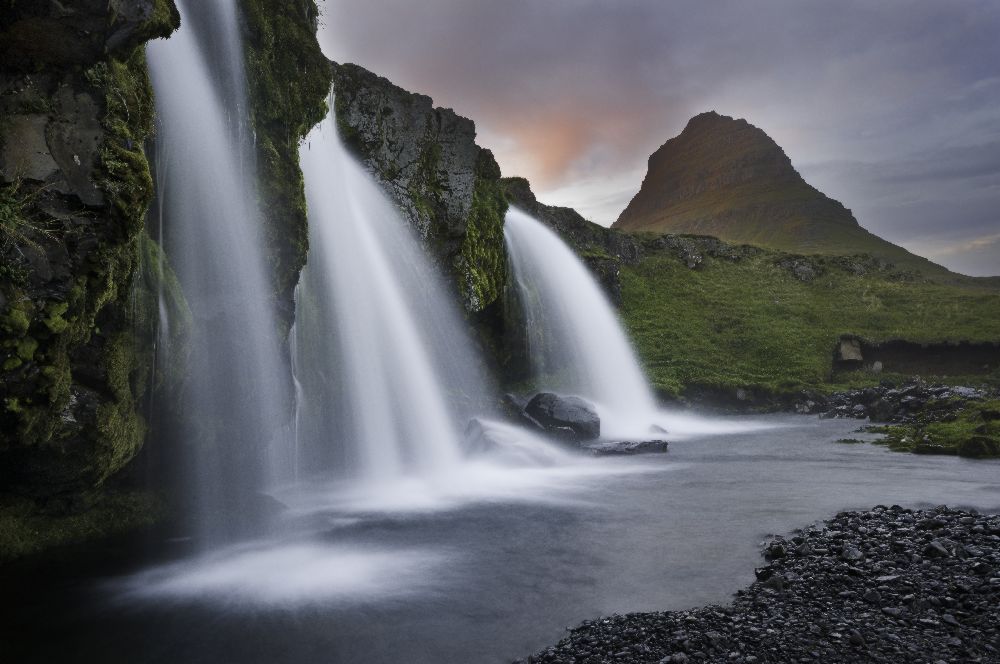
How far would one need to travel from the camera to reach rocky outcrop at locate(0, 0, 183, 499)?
782 cm

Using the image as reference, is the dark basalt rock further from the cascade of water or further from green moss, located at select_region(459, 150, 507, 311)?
green moss, located at select_region(459, 150, 507, 311)

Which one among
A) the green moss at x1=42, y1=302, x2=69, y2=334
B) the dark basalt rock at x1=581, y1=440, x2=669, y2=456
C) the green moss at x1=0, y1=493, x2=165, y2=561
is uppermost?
the green moss at x1=42, y1=302, x2=69, y2=334

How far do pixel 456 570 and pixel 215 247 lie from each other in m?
9.08

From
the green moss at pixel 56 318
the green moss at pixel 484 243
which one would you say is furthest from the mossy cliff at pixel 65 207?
the green moss at pixel 484 243

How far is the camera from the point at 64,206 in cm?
827

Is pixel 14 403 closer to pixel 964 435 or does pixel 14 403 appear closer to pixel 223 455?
pixel 223 455

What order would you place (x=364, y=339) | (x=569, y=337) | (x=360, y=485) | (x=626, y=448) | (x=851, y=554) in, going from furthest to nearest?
(x=569, y=337)
(x=626, y=448)
(x=364, y=339)
(x=360, y=485)
(x=851, y=554)

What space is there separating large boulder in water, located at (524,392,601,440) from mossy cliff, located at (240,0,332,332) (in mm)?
13523

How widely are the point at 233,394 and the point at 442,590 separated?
26.7 feet

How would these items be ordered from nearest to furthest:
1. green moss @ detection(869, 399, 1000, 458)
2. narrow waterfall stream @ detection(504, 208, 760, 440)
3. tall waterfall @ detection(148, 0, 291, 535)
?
1. tall waterfall @ detection(148, 0, 291, 535)
2. green moss @ detection(869, 399, 1000, 458)
3. narrow waterfall stream @ detection(504, 208, 760, 440)

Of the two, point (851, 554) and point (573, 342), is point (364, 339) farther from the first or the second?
point (573, 342)

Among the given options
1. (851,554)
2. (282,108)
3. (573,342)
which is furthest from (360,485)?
(573,342)

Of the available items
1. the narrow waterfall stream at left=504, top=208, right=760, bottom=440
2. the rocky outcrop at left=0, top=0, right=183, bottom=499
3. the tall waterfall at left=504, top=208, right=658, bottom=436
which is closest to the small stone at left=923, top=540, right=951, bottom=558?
the rocky outcrop at left=0, top=0, right=183, bottom=499

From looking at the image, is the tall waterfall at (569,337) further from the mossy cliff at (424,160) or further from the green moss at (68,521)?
the green moss at (68,521)
